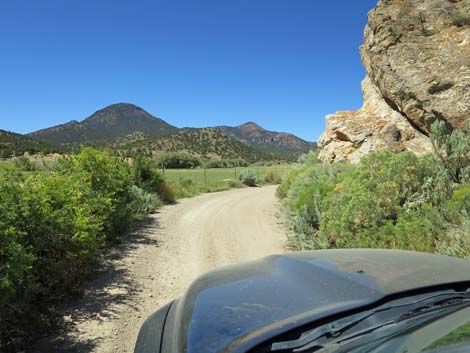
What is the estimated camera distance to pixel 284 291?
1.78 meters

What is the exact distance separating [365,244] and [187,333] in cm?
511

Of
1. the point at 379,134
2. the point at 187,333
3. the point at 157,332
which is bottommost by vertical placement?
the point at 157,332

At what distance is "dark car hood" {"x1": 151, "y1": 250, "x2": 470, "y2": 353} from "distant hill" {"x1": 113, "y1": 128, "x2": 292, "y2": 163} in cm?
9169

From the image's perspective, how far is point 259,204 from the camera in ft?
50.4

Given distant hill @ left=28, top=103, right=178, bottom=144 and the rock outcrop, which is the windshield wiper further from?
distant hill @ left=28, top=103, right=178, bottom=144

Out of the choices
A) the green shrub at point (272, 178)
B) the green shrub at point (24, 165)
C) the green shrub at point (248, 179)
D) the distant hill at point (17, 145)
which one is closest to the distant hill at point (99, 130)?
the distant hill at point (17, 145)

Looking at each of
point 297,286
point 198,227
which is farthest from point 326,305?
point 198,227

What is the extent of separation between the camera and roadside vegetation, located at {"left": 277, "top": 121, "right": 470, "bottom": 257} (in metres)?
5.29

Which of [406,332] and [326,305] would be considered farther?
[326,305]

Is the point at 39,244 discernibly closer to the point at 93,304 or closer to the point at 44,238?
the point at 44,238

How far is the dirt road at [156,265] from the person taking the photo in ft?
13.7

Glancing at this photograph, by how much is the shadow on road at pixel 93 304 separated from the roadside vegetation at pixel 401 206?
376 centimetres

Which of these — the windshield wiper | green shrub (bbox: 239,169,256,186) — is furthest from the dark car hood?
green shrub (bbox: 239,169,256,186)

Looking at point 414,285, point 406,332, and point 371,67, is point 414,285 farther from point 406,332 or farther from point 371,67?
point 371,67
